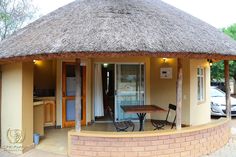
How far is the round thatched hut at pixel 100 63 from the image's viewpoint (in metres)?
5.59

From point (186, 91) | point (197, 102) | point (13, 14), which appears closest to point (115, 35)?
point (186, 91)

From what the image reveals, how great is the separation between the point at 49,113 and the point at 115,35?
472cm

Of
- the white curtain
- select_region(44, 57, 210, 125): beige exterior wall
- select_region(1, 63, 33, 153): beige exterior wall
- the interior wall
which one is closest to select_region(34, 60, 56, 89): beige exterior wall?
select_region(44, 57, 210, 125): beige exterior wall

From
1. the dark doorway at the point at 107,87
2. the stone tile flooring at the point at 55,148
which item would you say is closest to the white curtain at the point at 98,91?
the dark doorway at the point at 107,87

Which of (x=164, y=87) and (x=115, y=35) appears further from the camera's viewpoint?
(x=164, y=87)

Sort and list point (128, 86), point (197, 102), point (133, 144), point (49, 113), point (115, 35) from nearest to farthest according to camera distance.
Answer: point (115, 35), point (133, 144), point (49, 113), point (197, 102), point (128, 86)

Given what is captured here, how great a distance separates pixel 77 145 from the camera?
5.91 metres

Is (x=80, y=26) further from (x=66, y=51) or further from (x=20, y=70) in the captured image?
(x=20, y=70)

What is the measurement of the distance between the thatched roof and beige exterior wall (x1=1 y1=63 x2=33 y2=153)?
2.06 ft

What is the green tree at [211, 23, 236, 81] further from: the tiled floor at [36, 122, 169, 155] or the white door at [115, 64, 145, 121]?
the tiled floor at [36, 122, 169, 155]

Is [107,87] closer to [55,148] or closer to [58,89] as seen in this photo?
[58,89]

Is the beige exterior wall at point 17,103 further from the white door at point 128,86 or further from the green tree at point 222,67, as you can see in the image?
the green tree at point 222,67

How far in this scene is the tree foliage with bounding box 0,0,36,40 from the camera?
1722 cm

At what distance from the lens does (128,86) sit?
9930mm
